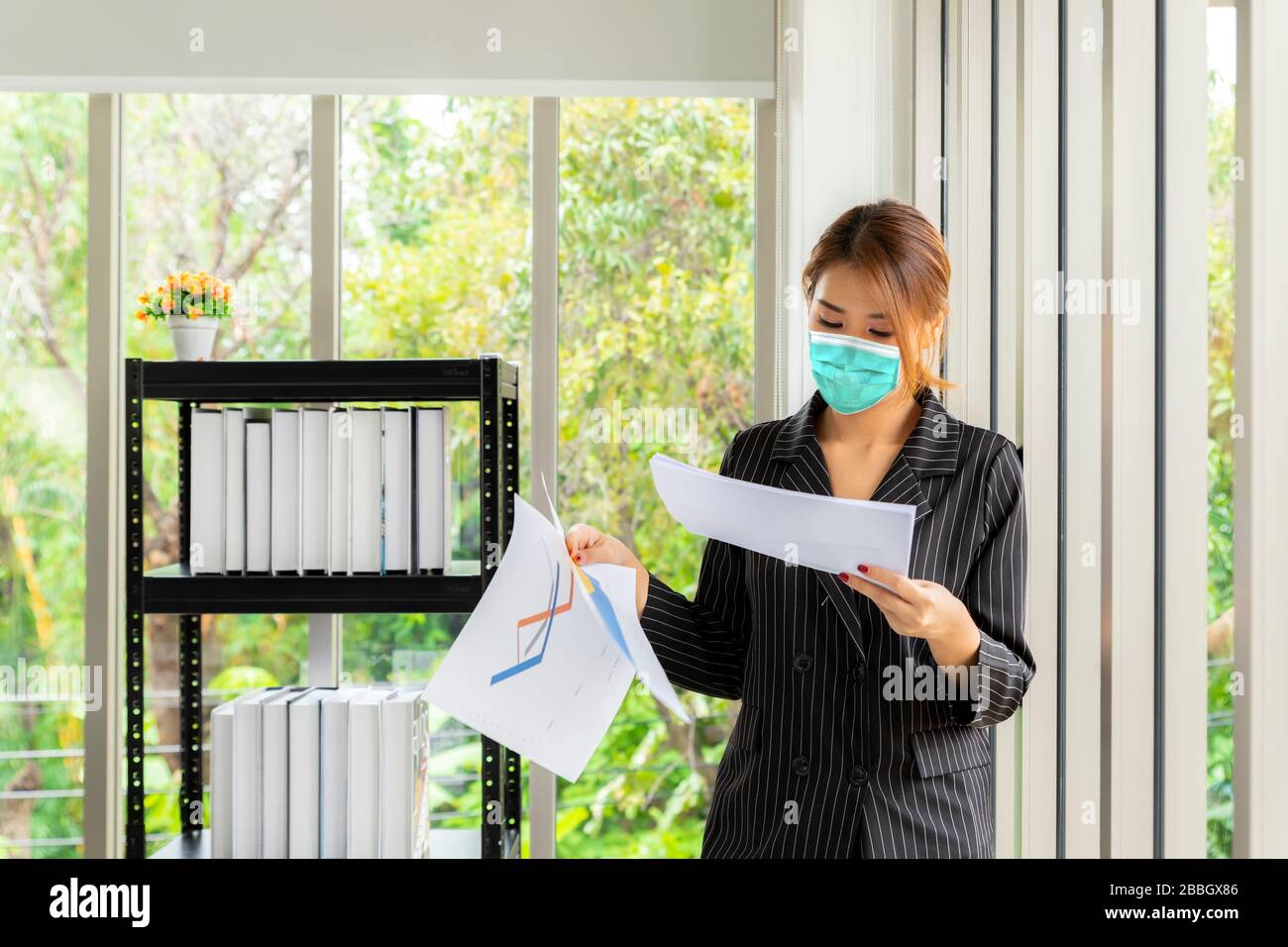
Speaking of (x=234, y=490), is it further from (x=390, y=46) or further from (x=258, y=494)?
(x=390, y=46)

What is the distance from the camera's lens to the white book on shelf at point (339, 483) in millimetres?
1627

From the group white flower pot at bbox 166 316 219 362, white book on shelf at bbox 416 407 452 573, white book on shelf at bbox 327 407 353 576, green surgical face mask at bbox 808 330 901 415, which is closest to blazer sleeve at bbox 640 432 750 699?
green surgical face mask at bbox 808 330 901 415

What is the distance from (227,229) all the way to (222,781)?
4.00 ft

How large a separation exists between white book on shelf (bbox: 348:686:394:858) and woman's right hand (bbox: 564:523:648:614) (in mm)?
759

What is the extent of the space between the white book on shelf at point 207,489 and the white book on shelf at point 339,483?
0.20 metres

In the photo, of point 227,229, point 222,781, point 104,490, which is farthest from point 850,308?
point 104,490

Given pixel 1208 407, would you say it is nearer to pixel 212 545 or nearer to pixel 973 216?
pixel 973 216

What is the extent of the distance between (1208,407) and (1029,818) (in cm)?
67

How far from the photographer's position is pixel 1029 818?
1313 millimetres

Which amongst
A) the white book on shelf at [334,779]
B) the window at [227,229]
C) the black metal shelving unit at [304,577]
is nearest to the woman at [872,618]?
the black metal shelving unit at [304,577]

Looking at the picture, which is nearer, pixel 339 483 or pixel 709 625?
pixel 709 625

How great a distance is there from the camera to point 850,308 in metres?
1.05
